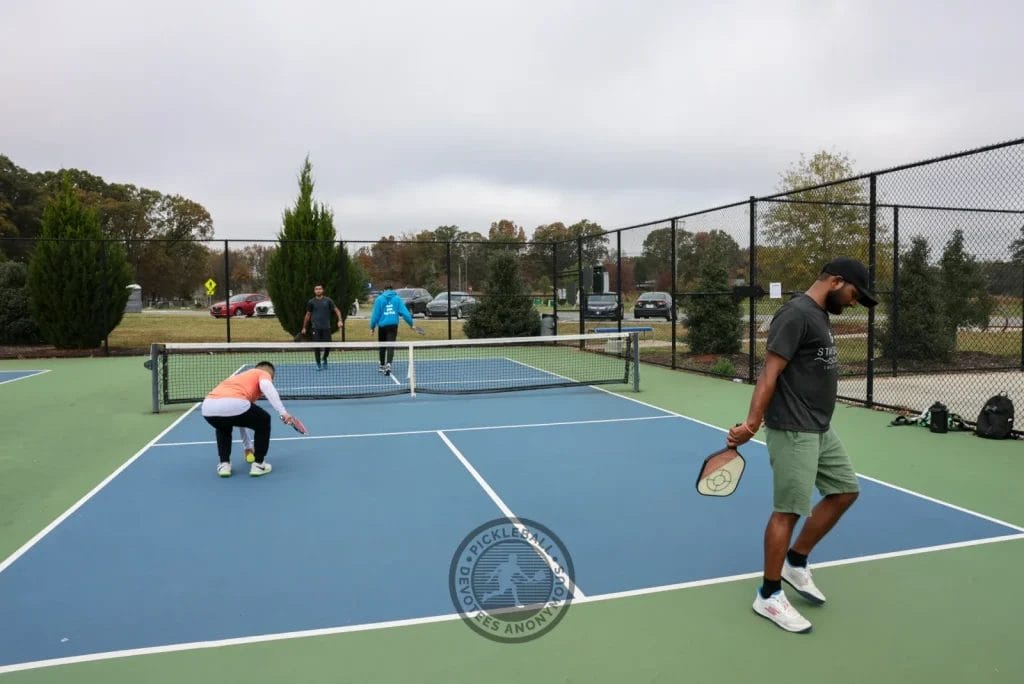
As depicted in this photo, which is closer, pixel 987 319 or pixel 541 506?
pixel 541 506

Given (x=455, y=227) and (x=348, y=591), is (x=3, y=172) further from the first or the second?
(x=348, y=591)

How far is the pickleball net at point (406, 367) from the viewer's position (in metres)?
10.5

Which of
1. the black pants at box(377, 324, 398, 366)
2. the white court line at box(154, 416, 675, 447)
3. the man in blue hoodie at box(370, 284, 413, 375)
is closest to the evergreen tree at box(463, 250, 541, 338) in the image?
the black pants at box(377, 324, 398, 366)

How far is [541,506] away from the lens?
524 centimetres

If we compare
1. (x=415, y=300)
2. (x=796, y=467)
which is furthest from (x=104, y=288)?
(x=415, y=300)

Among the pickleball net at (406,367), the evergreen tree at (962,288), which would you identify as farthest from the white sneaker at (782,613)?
the evergreen tree at (962,288)

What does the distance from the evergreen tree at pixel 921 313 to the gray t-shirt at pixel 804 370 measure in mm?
11540

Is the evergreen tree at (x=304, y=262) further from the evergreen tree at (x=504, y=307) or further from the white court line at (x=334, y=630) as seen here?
the white court line at (x=334, y=630)

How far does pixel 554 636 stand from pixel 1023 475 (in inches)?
197

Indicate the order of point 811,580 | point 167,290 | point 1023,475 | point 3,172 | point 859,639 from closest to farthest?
1. point 859,639
2. point 811,580
3. point 1023,475
4. point 3,172
5. point 167,290

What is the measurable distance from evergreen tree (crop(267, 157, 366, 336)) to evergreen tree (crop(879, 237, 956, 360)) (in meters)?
12.9

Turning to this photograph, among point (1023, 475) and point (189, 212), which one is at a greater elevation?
point (189, 212)

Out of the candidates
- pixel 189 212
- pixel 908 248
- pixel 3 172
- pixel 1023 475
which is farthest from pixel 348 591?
pixel 189 212

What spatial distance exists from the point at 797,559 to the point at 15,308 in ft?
64.8
